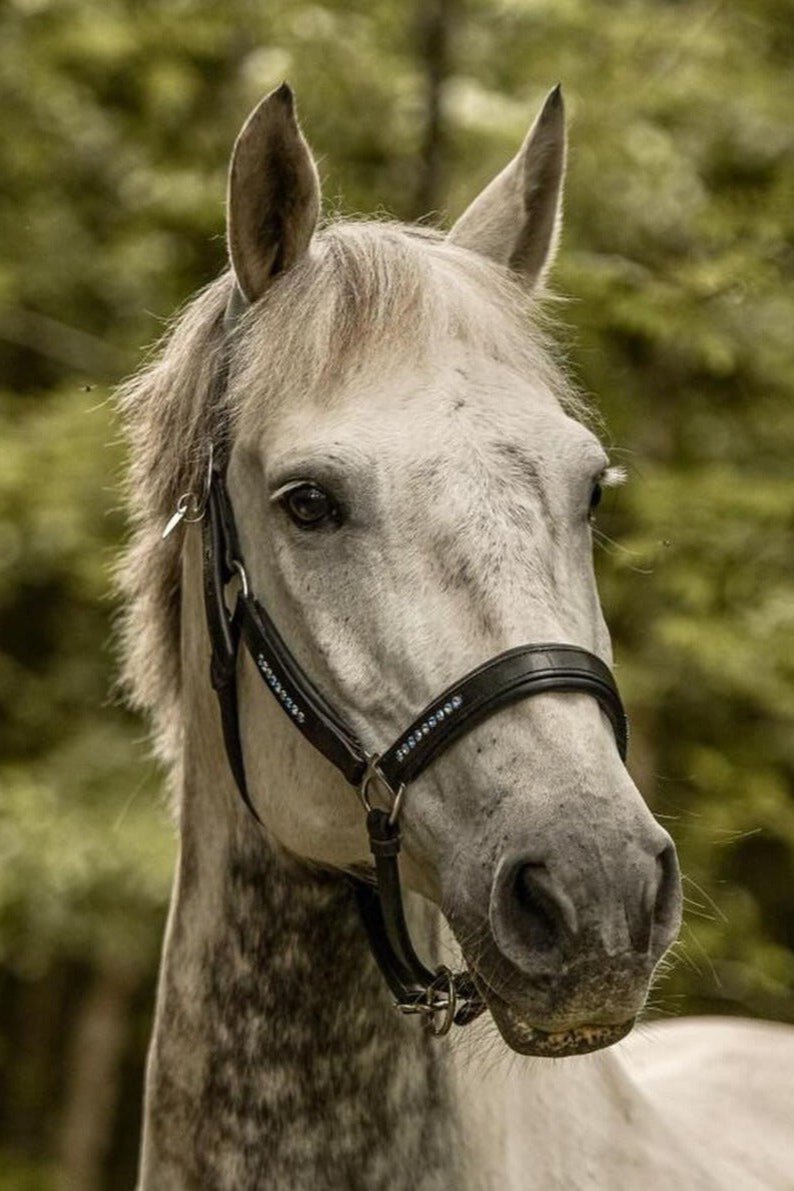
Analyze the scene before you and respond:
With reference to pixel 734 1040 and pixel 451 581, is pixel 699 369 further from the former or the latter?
pixel 451 581

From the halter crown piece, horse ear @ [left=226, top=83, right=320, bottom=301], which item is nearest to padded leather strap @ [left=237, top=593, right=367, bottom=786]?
the halter crown piece

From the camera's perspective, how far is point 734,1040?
3.83m

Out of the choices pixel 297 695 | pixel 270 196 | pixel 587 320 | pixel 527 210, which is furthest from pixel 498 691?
pixel 587 320

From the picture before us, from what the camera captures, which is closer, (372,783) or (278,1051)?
(372,783)

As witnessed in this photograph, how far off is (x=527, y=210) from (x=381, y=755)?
49.5 inches

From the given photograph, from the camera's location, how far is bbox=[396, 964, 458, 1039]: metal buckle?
2.33 m

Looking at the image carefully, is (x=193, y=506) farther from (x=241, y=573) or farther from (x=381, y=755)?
(x=381, y=755)

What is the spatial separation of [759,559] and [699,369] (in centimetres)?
150

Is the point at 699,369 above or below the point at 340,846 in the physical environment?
below

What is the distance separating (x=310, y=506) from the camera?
242 centimetres

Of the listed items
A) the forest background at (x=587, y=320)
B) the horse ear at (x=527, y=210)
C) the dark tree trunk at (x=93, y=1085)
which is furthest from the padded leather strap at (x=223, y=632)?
the dark tree trunk at (x=93, y=1085)

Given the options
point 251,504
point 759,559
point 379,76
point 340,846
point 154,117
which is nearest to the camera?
point 340,846

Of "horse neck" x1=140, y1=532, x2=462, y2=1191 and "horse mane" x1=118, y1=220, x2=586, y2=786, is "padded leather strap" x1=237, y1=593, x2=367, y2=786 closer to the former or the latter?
"horse neck" x1=140, y1=532, x2=462, y2=1191

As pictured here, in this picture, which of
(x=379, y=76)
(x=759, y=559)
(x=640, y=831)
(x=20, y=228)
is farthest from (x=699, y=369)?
(x=640, y=831)
